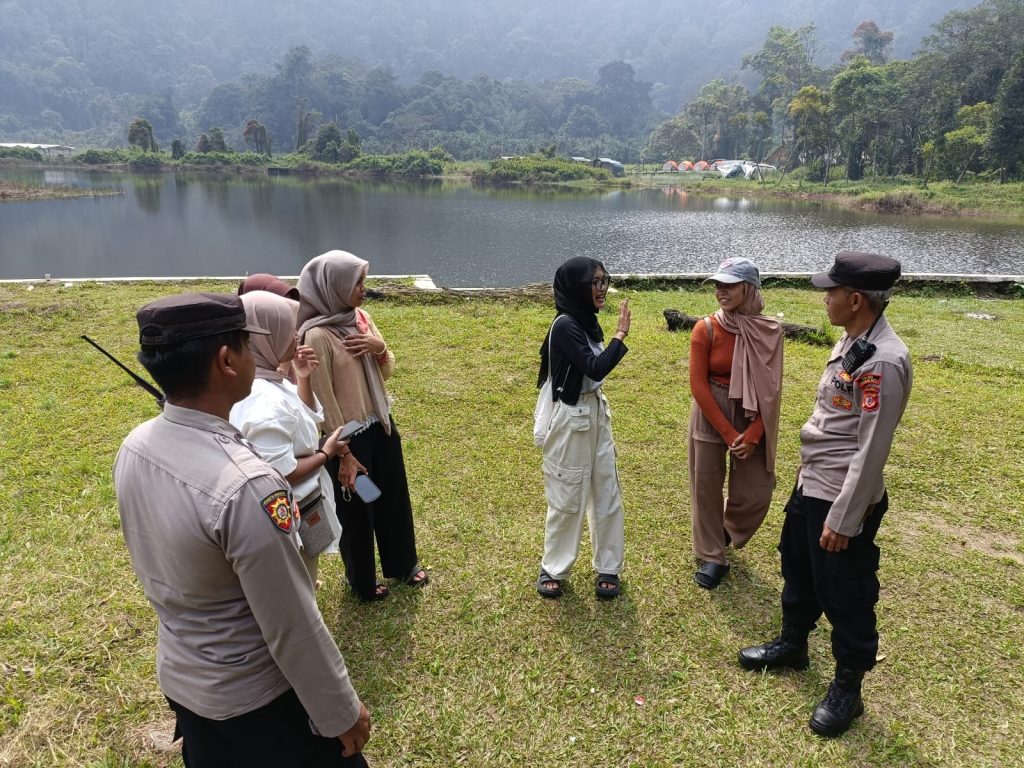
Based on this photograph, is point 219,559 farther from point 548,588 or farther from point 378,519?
point 548,588

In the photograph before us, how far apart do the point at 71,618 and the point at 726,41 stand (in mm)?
222320

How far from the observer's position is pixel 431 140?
9100 centimetres

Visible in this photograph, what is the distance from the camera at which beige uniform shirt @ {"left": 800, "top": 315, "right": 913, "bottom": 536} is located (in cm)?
205

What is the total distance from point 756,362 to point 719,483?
0.62 meters

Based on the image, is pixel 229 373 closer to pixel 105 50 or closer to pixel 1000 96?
pixel 1000 96

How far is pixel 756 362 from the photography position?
291 centimetres

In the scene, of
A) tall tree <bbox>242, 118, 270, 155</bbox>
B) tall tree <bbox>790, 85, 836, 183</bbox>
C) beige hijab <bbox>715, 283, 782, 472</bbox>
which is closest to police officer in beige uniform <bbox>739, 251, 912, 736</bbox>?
beige hijab <bbox>715, 283, 782, 472</bbox>

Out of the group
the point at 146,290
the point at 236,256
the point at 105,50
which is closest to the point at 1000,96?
the point at 236,256

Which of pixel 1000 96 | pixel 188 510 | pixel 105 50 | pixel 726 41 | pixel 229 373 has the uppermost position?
pixel 726 41

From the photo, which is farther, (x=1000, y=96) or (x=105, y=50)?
(x=105, y=50)

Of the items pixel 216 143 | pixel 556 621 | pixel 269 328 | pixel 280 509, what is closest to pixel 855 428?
pixel 556 621

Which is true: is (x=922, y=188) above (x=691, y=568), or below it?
above

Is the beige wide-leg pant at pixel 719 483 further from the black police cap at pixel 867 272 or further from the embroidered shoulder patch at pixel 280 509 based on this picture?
the embroidered shoulder patch at pixel 280 509

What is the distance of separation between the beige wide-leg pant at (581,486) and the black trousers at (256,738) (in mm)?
1594
